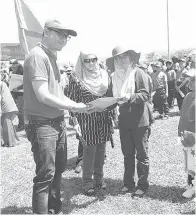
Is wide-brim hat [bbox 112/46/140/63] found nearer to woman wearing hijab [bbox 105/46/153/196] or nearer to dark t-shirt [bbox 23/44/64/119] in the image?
woman wearing hijab [bbox 105/46/153/196]

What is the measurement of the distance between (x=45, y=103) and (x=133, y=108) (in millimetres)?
1400

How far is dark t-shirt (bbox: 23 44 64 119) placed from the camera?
9.73 ft

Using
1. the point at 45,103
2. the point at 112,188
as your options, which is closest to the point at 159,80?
the point at 112,188

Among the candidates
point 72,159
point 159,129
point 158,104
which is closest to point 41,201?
point 72,159

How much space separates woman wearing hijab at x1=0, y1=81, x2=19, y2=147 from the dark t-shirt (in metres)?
4.80

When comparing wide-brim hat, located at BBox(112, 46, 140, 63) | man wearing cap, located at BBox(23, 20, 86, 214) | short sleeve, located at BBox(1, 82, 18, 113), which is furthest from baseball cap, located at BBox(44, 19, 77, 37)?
short sleeve, located at BBox(1, 82, 18, 113)

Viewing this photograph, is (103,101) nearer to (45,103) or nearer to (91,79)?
A: (45,103)

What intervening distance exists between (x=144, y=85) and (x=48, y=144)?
146 cm

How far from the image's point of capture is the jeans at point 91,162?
4.43 metres

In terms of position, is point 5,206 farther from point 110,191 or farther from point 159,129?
point 159,129

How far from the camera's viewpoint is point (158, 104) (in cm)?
1118

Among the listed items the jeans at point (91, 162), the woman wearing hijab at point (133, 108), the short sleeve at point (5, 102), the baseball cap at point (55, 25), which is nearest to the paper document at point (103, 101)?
the woman wearing hijab at point (133, 108)

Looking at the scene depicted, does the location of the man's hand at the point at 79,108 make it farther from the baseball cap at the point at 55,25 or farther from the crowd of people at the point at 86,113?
the baseball cap at the point at 55,25

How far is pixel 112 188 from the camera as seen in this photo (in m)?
4.57
